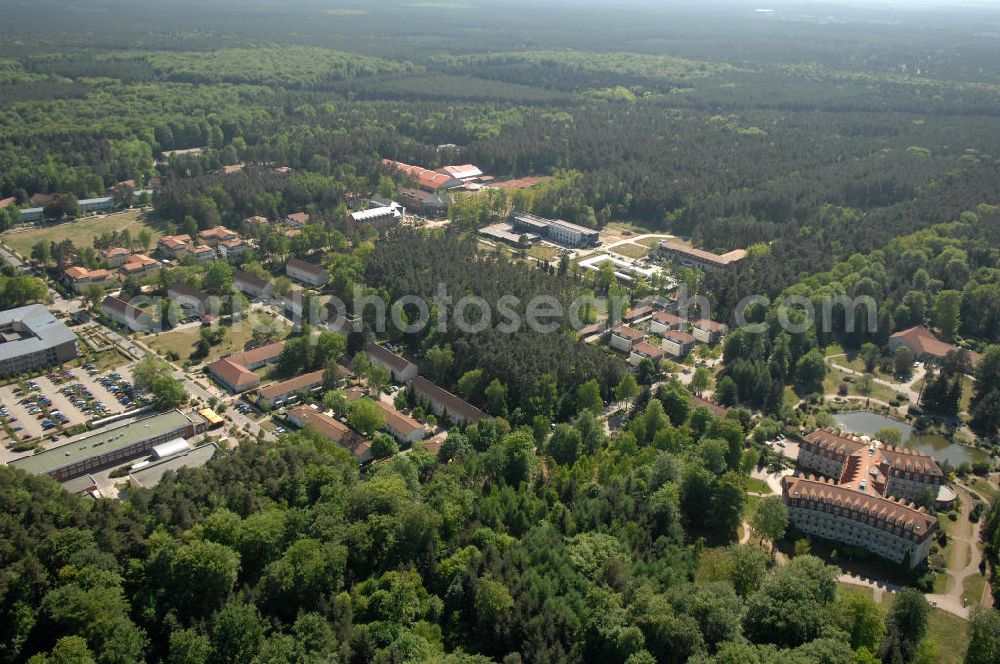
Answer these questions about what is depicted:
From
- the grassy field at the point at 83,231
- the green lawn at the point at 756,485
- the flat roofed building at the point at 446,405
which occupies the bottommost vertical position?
the grassy field at the point at 83,231

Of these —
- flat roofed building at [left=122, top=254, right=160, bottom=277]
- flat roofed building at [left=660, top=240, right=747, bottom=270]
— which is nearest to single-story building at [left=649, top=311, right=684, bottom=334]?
flat roofed building at [left=660, top=240, right=747, bottom=270]

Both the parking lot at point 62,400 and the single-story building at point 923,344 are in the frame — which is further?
the single-story building at point 923,344

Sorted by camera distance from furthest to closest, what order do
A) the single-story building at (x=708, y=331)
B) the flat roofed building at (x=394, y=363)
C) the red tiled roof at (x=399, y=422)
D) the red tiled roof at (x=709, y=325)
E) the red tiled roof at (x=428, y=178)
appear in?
the red tiled roof at (x=428, y=178) → the red tiled roof at (x=709, y=325) → the single-story building at (x=708, y=331) → the flat roofed building at (x=394, y=363) → the red tiled roof at (x=399, y=422)

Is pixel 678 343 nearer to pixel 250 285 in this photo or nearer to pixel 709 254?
pixel 709 254

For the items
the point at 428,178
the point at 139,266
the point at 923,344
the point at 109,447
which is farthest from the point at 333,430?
the point at 428,178

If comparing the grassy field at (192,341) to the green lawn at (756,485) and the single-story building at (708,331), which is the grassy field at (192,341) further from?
A: the green lawn at (756,485)

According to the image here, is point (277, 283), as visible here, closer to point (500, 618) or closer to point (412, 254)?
point (412, 254)

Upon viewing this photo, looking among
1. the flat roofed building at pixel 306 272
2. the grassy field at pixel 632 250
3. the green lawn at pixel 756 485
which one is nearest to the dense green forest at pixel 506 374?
the green lawn at pixel 756 485
